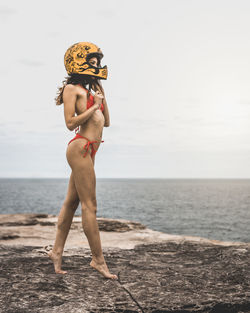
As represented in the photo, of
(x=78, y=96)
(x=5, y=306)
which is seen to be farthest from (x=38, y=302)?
(x=78, y=96)

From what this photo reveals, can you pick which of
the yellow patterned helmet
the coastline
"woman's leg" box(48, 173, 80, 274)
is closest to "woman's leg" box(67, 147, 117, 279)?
"woman's leg" box(48, 173, 80, 274)

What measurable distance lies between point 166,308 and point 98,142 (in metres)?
2.17

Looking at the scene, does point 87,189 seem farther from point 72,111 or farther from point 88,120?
point 72,111

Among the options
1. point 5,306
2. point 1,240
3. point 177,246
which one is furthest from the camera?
point 1,240

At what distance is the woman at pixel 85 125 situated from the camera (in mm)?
4477

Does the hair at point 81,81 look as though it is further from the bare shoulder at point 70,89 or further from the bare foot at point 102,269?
the bare foot at point 102,269

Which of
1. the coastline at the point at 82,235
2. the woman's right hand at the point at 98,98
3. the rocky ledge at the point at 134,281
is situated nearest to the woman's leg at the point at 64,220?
the rocky ledge at the point at 134,281

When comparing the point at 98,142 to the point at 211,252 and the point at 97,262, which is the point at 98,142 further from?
the point at 211,252

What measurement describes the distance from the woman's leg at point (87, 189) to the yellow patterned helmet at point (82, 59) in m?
1.03

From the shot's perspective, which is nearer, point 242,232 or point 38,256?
point 38,256

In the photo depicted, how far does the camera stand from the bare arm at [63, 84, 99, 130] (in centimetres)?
438

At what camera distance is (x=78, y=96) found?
14.9 ft

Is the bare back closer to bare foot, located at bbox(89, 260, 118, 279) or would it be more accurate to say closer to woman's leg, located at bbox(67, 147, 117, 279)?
woman's leg, located at bbox(67, 147, 117, 279)

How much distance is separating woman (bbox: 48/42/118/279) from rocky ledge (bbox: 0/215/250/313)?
0.34 m
